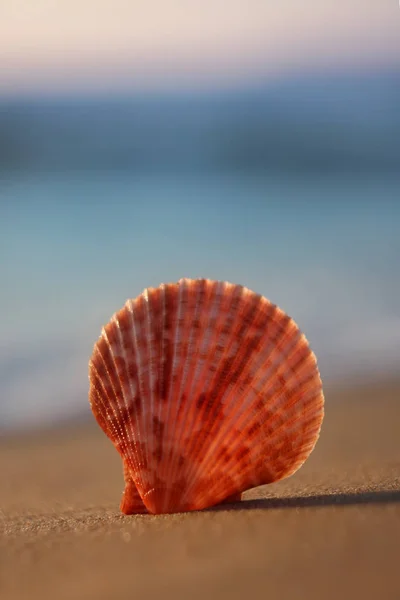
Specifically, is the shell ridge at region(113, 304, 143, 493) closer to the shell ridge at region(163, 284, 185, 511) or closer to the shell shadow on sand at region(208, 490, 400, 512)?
the shell ridge at region(163, 284, 185, 511)

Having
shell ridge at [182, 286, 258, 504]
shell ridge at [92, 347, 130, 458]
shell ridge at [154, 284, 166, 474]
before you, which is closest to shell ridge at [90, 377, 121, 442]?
shell ridge at [92, 347, 130, 458]

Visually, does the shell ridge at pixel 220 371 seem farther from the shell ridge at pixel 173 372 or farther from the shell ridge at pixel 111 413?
the shell ridge at pixel 111 413

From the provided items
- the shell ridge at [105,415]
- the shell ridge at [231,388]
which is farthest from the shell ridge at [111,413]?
the shell ridge at [231,388]

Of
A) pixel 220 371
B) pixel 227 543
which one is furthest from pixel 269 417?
pixel 227 543

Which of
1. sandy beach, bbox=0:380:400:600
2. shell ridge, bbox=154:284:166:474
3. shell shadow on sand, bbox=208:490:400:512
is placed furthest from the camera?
shell ridge, bbox=154:284:166:474

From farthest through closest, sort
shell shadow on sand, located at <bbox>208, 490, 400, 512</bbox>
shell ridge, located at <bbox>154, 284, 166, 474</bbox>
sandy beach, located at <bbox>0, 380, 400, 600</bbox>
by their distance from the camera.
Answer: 1. shell ridge, located at <bbox>154, 284, 166, 474</bbox>
2. shell shadow on sand, located at <bbox>208, 490, 400, 512</bbox>
3. sandy beach, located at <bbox>0, 380, 400, 600</bbox>

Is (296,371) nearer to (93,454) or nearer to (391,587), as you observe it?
(391,587)

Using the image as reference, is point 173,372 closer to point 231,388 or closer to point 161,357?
point 161,357
